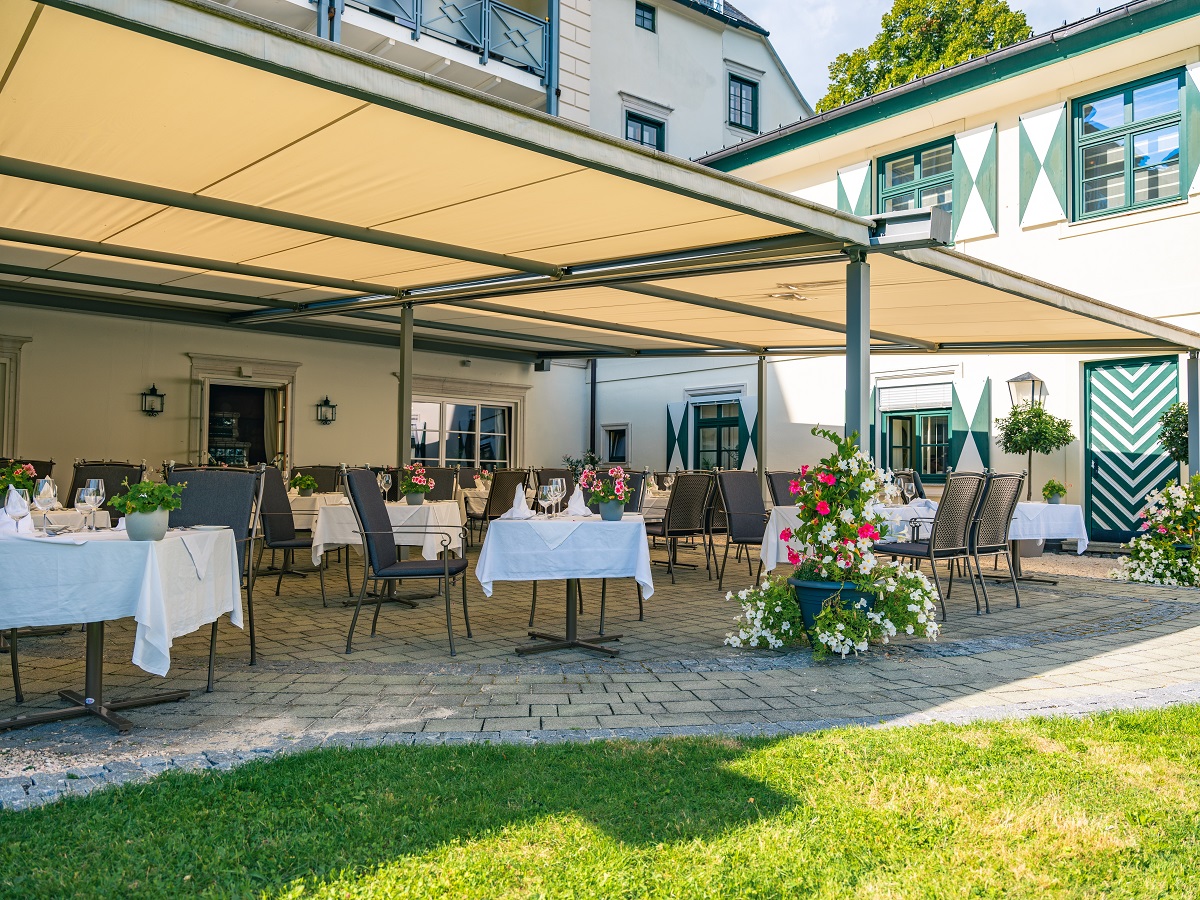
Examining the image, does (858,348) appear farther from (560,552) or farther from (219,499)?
(219,499)

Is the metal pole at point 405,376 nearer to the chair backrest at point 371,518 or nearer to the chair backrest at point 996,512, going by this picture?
the chair backrest at point 371,518

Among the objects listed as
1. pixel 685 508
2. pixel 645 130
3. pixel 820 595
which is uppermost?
pixel 645 130

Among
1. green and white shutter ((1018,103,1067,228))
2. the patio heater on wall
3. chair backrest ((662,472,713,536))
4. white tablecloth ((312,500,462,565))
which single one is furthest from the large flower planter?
green and white shutter ((1018,103,1067,228))

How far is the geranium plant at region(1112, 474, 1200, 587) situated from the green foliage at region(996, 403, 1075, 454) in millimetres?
1958

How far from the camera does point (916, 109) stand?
11.5m

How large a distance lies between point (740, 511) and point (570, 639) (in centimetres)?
276

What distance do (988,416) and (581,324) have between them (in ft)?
17.2

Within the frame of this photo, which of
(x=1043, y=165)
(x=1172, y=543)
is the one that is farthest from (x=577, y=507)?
(x=1043, y=165)

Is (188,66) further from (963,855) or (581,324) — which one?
(581,324)

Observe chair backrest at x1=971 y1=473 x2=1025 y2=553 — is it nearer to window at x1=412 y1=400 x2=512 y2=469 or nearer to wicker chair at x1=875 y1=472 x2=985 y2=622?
wicker chair at x1=875 y1=472 x2=985 y2=622

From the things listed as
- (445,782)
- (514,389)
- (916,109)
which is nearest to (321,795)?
(445,782)

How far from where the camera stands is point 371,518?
4.84 metres

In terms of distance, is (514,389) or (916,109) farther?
(514,389)

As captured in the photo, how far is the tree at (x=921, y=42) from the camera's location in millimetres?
17859
